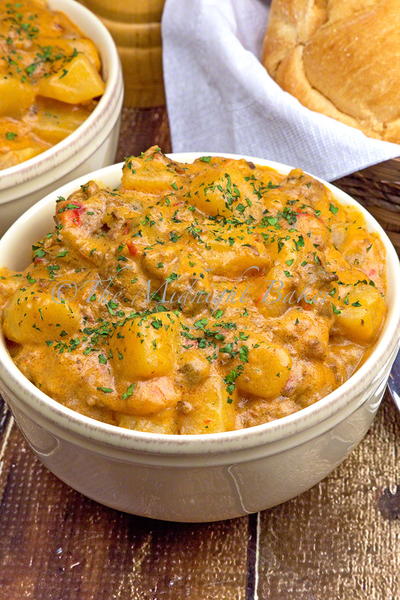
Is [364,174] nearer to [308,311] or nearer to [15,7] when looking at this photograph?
[308,311]

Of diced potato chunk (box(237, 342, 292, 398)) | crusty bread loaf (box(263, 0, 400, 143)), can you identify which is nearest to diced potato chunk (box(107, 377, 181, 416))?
diced potato chunk (box(237, 342, 292, 398))

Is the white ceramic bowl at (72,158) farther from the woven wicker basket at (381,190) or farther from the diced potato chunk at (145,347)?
the diced potato chunk at (145,347)

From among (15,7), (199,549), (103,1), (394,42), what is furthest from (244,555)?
(103,1)

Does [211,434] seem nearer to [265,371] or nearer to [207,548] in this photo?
[265,371]

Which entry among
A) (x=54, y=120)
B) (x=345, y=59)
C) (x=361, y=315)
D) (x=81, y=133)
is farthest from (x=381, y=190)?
(x=54, y=120)

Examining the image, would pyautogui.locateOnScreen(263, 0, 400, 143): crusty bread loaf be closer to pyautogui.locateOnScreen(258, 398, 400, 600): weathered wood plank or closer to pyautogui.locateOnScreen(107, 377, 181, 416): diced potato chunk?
pyautogui.locateOnScreen(258, 398, 400, 600): weathered wood plank

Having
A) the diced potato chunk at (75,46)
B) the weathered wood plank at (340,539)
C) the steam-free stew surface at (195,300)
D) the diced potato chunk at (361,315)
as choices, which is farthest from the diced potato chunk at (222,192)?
the diced potato chunk at (75,46)
